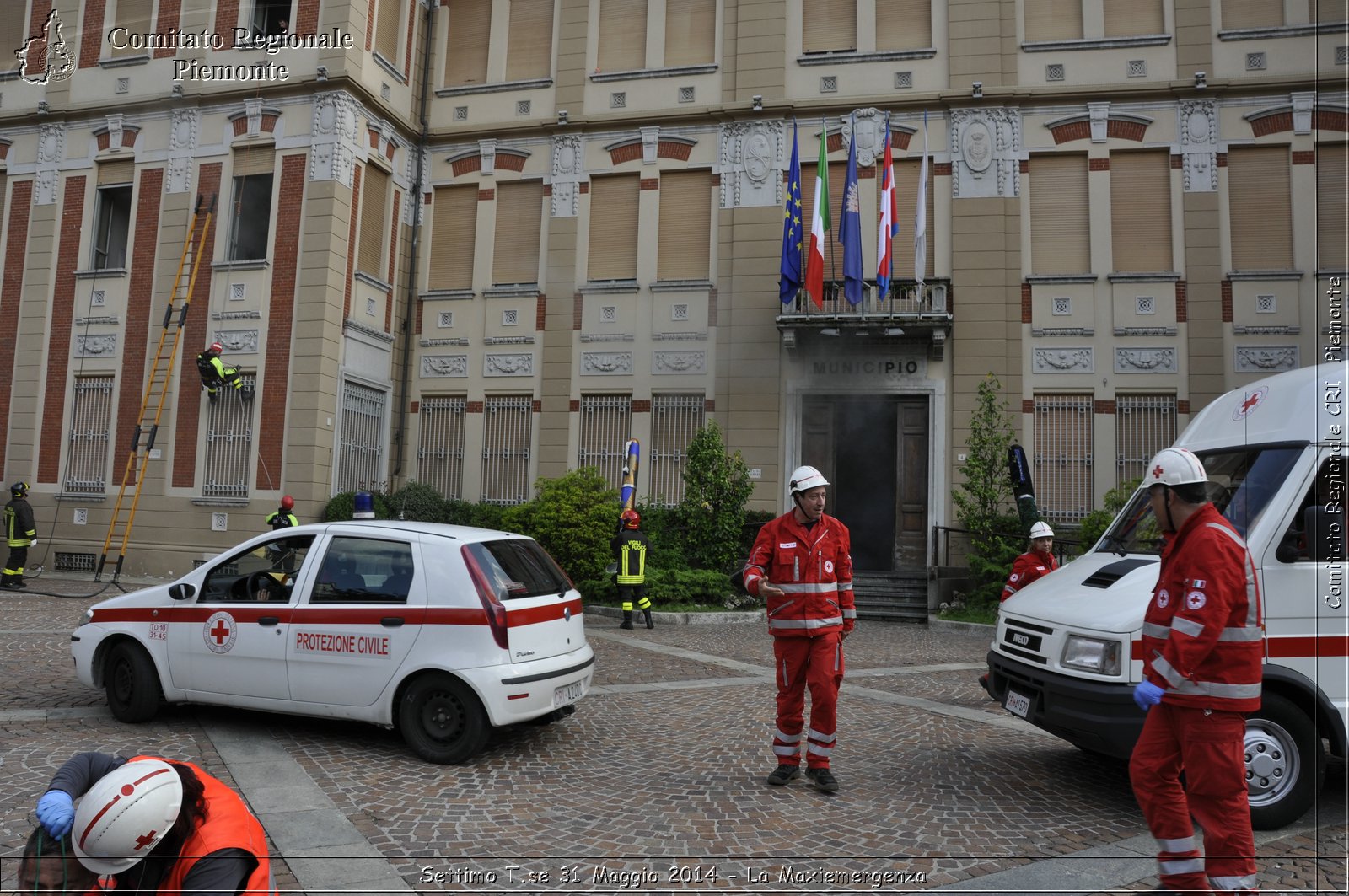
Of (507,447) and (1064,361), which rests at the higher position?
(1064,361)

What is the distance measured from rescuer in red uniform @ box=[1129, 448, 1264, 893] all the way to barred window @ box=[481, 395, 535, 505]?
1628 centimetres

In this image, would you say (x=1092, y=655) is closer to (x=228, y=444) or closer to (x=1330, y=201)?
(x=1330, y=201)

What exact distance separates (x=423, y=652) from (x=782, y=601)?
2.52 m

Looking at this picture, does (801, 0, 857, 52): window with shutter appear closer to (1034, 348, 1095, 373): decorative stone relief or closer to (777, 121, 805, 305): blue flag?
(777, 121, 805, 305): blue flag

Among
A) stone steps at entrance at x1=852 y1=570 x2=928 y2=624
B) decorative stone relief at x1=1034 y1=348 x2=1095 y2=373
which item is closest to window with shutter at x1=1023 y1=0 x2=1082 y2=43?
decorative stone relief at x1=1034 y1=348 x2=1095 y2=373

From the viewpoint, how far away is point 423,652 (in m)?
6.28

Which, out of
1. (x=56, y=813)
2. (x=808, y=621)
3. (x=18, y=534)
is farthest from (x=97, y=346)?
(x=56, y=813)

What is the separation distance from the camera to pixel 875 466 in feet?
60.8

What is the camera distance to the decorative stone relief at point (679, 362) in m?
18.9

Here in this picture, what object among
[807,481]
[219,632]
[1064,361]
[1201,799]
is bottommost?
[1201,799]

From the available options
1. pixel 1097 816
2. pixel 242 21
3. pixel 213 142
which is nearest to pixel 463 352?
pixel 213 142

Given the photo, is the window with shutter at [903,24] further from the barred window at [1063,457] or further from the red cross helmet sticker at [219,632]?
the red cross helmet sticker at [219,632]

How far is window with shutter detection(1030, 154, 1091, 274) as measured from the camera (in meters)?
17.8

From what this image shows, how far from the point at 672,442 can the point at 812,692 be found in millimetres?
13257
